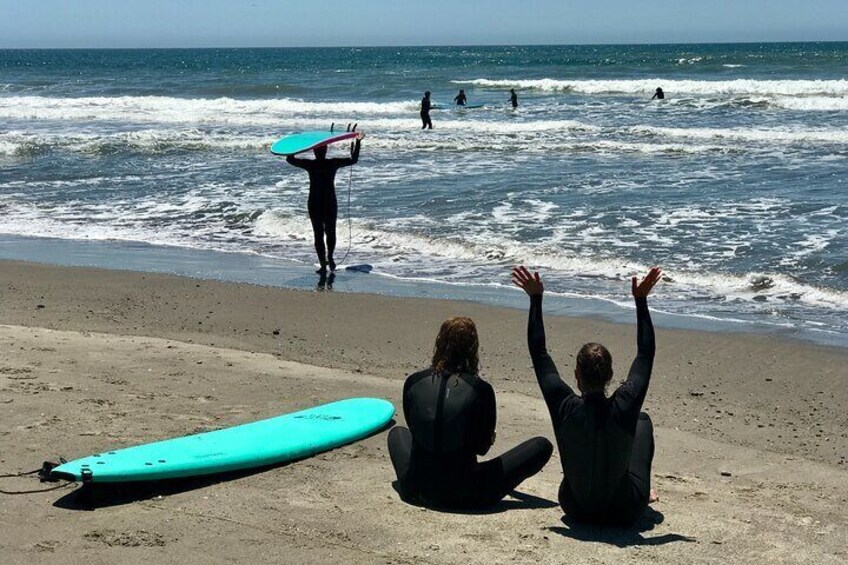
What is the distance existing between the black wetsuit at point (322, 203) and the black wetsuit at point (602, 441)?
7.27 metres

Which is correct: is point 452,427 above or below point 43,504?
above

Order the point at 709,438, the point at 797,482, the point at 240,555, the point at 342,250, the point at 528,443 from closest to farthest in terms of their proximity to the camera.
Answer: the point at 240,555 → the point at 528,443 → the point at 797,482 → the point at 709,438 → the point at 342,250

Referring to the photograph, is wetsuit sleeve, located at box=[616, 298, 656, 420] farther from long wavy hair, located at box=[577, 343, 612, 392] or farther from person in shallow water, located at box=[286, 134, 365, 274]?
person in shallow water, located at box=[286, 134, 365, 274]

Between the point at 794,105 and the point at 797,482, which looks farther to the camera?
the point at 794,105

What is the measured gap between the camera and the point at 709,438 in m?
6.36

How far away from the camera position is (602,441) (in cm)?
453

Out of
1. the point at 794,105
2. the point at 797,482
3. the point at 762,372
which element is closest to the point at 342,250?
the point at 762,372

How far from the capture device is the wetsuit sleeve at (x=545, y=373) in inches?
182

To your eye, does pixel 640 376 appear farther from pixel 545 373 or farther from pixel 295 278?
pixel 295 278

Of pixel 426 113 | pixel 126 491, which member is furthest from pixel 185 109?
pixel 126 491

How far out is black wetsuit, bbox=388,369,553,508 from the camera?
473cm

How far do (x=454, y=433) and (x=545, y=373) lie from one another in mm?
484

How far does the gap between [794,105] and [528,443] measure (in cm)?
3143

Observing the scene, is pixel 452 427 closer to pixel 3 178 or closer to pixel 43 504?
pixel 43 504
